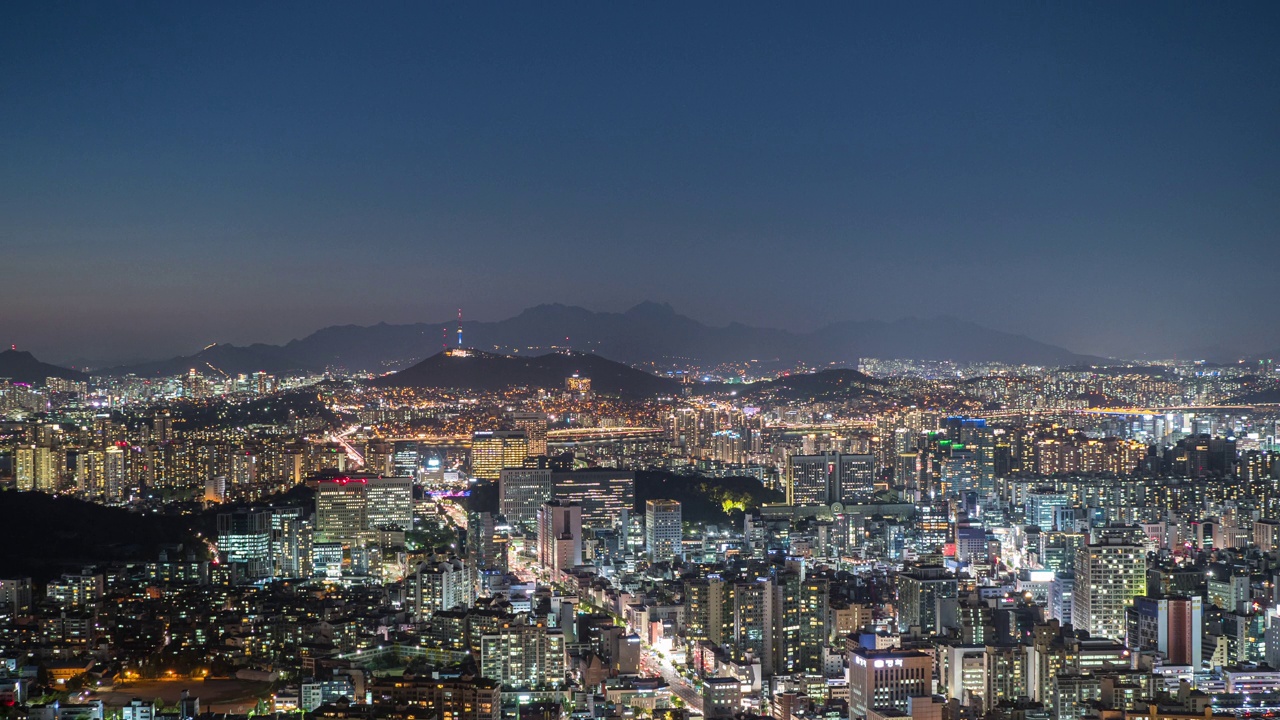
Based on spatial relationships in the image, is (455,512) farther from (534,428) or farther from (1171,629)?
(1171,629)

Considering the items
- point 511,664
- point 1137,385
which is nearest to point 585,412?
point 1137,385

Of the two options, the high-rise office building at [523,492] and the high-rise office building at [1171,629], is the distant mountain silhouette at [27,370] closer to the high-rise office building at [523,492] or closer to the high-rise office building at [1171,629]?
the high-rise office building at [523,492]

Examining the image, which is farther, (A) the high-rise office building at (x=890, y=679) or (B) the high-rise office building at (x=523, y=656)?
(B) the high-rise office building at (x=523, y=656)

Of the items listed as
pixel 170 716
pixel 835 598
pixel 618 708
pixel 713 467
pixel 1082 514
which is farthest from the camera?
pixel 713 467

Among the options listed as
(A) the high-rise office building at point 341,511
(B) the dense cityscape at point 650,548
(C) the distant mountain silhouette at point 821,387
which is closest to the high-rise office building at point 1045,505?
(B) the dense cityscape at point 650,548

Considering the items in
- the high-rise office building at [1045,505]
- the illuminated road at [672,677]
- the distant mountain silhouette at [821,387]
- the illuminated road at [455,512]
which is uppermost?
the distant mountain silhouette at [821,387]

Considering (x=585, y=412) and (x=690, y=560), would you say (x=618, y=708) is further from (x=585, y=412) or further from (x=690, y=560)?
(x=585, y=412)
